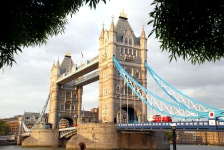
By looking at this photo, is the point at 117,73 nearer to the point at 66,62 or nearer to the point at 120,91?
the point at 120,91

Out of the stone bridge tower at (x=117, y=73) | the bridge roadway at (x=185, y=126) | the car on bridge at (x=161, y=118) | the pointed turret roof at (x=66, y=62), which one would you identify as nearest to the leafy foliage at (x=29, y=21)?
the bridge roadway at (x=185, y=126)

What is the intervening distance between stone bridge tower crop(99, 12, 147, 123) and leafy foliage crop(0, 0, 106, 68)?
4039 cm

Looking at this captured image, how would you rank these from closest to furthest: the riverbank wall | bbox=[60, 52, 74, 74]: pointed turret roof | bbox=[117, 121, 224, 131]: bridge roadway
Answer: bbox=[117, 121, 224, 131]: bridge roadway
the riverbank wall
bbox=[60, 52, 74, 74]: pointed turret roof

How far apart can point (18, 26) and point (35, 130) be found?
6232cm

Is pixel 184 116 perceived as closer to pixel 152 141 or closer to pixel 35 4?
pixel 152 141

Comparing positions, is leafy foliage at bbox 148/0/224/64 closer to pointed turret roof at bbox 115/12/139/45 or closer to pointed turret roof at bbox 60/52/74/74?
pointed turret roof at bbox 115/12/139/45

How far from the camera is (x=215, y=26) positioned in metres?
7.22

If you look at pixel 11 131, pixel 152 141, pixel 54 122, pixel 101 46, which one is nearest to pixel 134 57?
pixel 101 46

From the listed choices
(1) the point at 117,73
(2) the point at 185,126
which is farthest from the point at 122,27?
(2) the point at 185,126

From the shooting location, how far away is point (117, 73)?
50.6m

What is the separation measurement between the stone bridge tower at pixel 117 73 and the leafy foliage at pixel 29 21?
40.4 metres

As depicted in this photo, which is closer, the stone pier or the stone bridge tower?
the stone bridge tower

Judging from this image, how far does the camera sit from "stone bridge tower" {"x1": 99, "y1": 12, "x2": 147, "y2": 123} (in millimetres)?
49219

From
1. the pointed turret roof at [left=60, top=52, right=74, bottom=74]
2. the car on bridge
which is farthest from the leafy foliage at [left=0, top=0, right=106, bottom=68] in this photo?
the pointed turret roof at [left=60, top=52, right=74, bottom=74]
